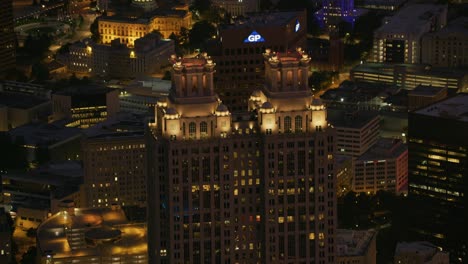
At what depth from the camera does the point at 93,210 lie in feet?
506

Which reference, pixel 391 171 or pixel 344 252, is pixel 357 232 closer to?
pixel 344 252

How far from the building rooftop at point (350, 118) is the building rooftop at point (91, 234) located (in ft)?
129

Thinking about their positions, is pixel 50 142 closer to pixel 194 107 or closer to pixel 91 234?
pixel 91 234

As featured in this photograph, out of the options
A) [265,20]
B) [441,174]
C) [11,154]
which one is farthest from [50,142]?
[441,174]

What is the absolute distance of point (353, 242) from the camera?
14288 centimetres

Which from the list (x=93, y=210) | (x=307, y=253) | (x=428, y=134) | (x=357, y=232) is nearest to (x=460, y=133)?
(x=428, y=134)

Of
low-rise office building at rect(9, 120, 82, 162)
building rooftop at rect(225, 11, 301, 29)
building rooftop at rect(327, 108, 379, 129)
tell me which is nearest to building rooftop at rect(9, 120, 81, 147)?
low-rise office building at rect(9, 120, 82, 162)

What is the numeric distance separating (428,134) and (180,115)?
4958 cm

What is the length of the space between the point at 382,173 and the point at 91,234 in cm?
4262

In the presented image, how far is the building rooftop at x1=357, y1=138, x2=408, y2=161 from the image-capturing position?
180500mm

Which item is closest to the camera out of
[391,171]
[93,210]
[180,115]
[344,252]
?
[180,115]

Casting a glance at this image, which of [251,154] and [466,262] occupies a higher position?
[251,154]

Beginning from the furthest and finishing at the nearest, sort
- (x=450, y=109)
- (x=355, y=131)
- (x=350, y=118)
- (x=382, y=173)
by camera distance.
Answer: (x=350, y=118), (x=355, y=131), (x=382, y=173), (x=450, y=109)

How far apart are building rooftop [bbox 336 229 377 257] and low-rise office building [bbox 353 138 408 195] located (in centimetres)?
3144
